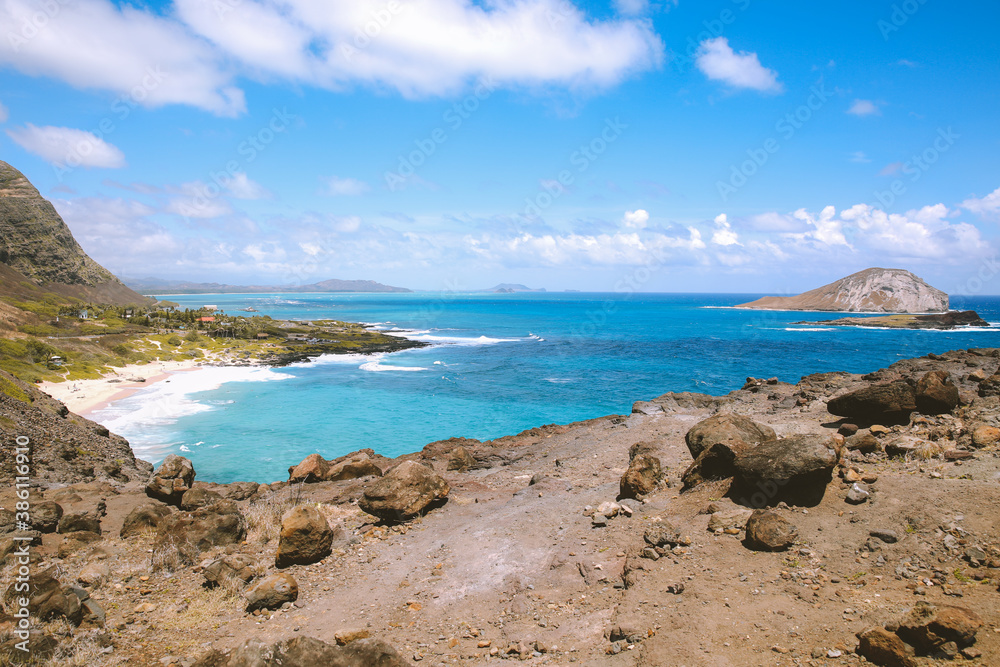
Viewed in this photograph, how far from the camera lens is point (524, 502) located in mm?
11773

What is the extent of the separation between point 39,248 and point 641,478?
127m

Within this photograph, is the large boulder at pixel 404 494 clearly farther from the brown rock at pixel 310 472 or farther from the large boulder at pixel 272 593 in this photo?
the brown rock at pixel 310 472

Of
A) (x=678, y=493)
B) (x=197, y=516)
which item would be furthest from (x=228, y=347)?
(x=678, y=493)

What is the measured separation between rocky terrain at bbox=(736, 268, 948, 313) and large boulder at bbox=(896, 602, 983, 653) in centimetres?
16243

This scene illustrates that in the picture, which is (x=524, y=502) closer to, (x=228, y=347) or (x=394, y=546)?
(x=394, y=546)

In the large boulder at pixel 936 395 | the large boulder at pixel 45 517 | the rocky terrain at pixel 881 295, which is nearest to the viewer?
the large boulder at pixel 45 517

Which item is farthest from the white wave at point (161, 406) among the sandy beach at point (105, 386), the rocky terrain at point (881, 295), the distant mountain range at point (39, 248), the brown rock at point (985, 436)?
the rocky terrain at point (881, 295)

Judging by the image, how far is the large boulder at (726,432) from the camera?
36.6 ft

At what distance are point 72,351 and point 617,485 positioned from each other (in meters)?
51.6

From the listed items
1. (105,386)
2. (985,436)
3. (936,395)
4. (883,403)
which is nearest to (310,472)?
(883,403)

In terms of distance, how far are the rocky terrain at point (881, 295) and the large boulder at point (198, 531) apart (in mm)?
165858

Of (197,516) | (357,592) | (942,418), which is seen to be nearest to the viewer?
(357,592)

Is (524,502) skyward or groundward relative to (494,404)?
skyward

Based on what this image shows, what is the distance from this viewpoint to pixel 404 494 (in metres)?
11.1
